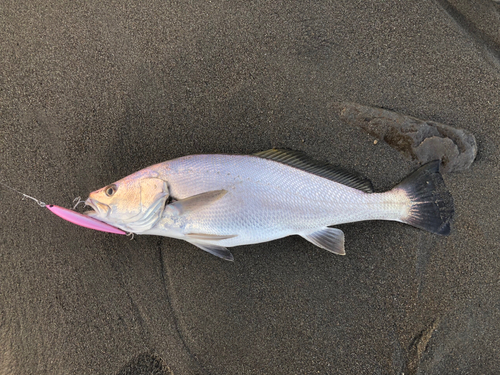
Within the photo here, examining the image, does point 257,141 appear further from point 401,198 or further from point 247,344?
point 247,344

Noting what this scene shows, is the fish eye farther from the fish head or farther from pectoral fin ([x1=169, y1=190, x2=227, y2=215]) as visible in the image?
pectoral fin ([x1=169, y1=190, x2=227, y2=215])

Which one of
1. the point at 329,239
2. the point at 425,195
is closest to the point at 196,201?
the point at 329,239

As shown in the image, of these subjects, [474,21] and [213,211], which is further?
[474,21]

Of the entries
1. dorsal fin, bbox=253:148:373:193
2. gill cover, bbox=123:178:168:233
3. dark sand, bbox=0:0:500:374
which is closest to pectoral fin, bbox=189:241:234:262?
dark sand, bbox=0:0:500:374

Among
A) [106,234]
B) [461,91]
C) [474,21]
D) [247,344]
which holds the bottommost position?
[247,344]

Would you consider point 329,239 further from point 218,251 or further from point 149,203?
point 149,203

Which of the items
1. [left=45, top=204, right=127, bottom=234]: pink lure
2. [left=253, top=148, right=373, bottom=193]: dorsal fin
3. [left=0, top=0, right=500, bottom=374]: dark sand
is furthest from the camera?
[left=0, top=0, right=500, bottom=374]: dark sand

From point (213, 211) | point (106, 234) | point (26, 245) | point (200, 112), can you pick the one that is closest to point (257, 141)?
point (200, 112)
